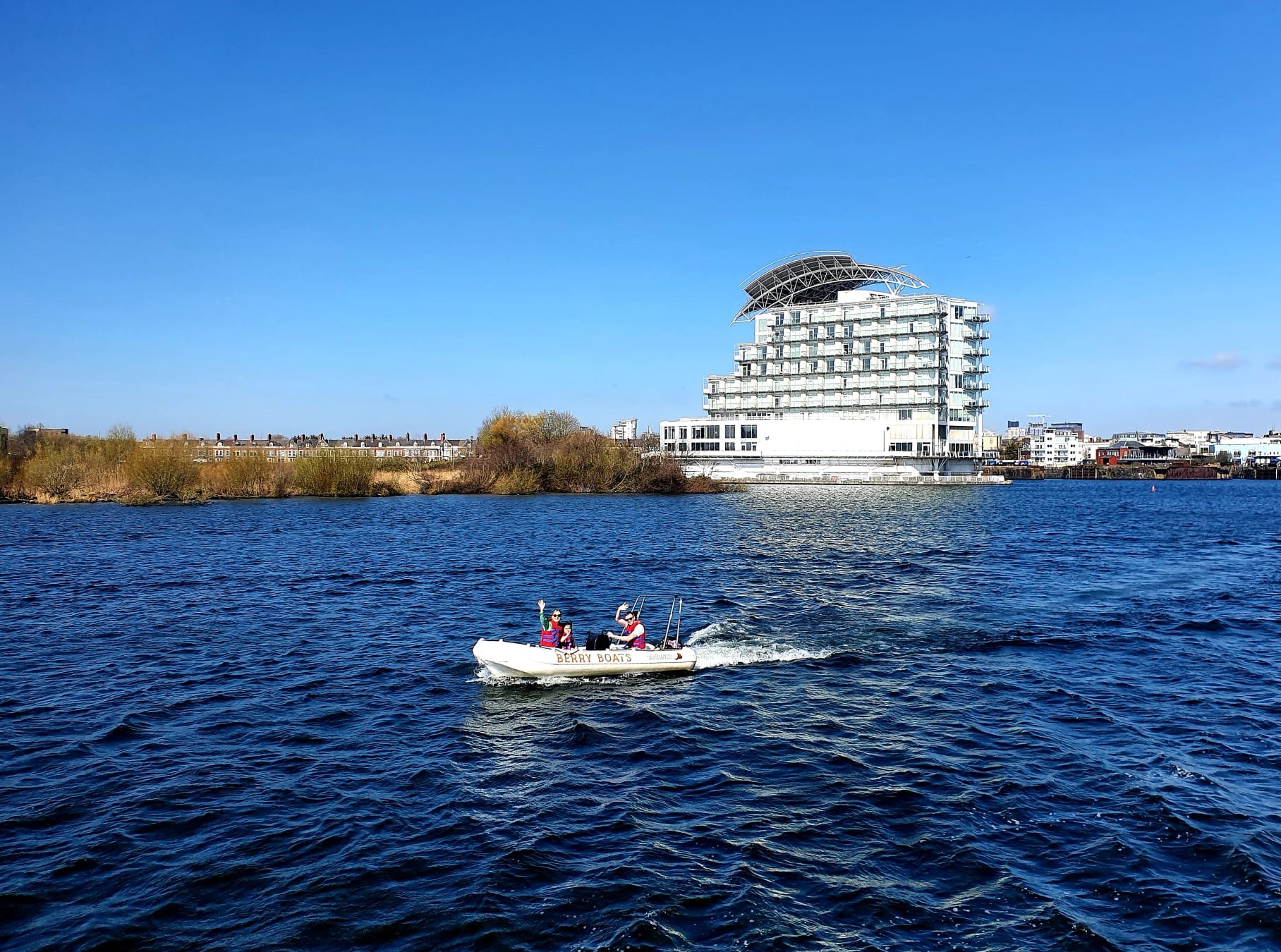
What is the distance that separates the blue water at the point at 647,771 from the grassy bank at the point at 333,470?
63.8m

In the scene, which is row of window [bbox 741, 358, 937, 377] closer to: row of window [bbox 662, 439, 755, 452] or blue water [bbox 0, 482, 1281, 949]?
row of window [bbox 662, 439, 755, 452]

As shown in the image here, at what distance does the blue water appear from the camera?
542 inches

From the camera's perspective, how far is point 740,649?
102ft

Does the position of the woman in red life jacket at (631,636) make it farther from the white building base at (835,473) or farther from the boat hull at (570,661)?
the white building base at (835,473)

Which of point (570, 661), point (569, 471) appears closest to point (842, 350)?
point (569, 471)

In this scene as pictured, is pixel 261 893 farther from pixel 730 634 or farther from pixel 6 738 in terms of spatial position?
pixel 730 634

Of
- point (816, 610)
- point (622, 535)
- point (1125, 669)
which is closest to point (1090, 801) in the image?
point (1125, 669)

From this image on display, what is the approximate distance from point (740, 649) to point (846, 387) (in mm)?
143552

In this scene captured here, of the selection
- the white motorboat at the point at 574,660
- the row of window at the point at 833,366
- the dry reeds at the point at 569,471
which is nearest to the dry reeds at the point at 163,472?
the dry reeds at the point at 569,471

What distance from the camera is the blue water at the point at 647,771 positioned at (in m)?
13.8

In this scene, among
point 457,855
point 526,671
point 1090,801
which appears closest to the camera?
point 457,855

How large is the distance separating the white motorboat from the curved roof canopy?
500 ft

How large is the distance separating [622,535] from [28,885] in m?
57.3

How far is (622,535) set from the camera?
71.1 meters
